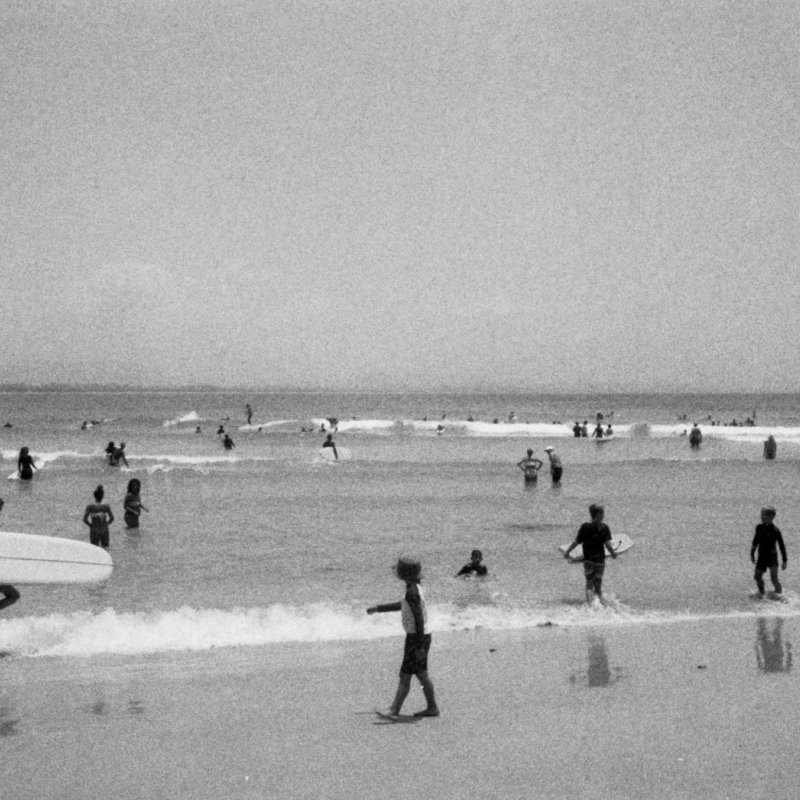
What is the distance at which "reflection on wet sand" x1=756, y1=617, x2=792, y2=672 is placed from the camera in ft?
29.3

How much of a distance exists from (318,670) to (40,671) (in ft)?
9.15

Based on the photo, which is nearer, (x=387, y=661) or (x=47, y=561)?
(x=387, y=661)

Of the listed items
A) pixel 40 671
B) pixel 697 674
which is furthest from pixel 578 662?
pixel 40 671

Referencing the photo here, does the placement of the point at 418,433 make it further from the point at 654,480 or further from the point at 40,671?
the point at 40,671

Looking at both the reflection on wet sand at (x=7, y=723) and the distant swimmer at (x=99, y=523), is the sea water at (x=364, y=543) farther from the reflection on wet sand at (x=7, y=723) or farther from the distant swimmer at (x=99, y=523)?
the reflection on wet sand at (x=7, y=723)

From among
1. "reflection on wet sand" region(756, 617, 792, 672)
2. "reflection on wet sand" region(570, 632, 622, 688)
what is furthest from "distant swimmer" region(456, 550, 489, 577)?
"reflection on wet sand" region(756, 617, 792, 672)

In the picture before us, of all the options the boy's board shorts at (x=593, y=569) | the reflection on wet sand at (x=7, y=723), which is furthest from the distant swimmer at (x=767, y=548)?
the reflection on wet sand at (x=7, y=723)

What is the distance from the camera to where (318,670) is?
8.95 metres

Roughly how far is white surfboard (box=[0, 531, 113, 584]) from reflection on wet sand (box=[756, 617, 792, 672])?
25.2 feet

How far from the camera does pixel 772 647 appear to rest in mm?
9672

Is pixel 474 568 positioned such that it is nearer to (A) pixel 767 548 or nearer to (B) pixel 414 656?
(A) pixel 767 548

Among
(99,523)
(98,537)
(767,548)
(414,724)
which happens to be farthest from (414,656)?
(98,537)

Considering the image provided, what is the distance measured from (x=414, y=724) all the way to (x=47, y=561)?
557cm

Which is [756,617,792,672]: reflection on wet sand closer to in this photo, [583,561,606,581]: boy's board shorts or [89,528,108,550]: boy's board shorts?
[583,561,606,581]: boy's board shorts
